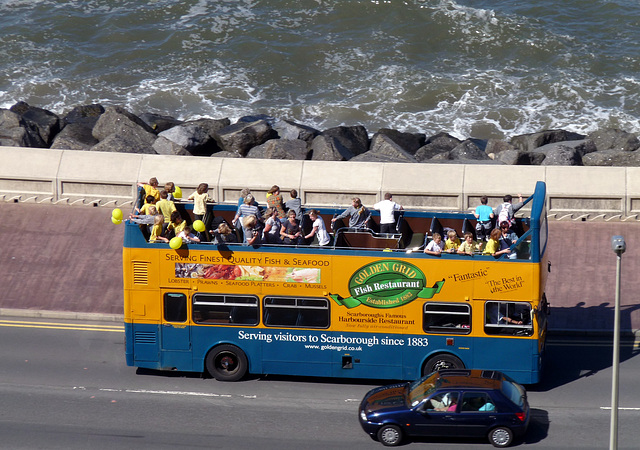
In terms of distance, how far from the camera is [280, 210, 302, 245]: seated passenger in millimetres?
19797

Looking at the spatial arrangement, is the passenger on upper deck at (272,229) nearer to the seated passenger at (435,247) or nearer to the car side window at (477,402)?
the seated passenger at (435,247)

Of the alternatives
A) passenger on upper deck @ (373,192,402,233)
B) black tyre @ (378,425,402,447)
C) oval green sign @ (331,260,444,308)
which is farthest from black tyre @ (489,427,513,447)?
passenger on upper deck @ (373,192,402,233)

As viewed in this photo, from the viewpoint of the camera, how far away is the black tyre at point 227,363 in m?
19.8

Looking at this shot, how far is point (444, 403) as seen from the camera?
17047mm

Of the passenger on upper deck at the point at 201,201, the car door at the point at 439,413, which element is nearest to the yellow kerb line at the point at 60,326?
the passenger on upper deck at the point at 201,201

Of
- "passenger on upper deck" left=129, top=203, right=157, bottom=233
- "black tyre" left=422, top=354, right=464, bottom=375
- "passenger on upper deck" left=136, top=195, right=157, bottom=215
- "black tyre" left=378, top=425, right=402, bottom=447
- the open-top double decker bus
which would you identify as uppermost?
"passenger on upper deck" left=136, top=195, right=157, bottom=215

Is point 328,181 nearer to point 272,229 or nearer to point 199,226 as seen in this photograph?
point 272,229

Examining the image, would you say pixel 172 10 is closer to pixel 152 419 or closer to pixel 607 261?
A: pixel 607 261

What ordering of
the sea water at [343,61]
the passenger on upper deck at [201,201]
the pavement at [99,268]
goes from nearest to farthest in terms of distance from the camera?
the passenger on upper deck at [201,201] → the pavement at [99,268] → the sea water at [343,61]

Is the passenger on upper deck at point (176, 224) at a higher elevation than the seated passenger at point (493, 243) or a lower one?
higher

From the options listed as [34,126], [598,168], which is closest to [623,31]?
[598,168]

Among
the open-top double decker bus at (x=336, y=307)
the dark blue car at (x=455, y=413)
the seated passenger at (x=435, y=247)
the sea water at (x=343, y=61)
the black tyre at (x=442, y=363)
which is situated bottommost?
the dark blue car at (x=455, y=413)

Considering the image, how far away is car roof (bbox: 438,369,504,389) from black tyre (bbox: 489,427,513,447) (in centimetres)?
78

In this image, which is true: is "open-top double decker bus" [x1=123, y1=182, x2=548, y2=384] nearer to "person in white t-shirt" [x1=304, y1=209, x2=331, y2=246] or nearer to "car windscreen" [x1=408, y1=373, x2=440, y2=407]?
"person in white t-shirt" [x1=304, y1=209, x2=331, y2=246]
